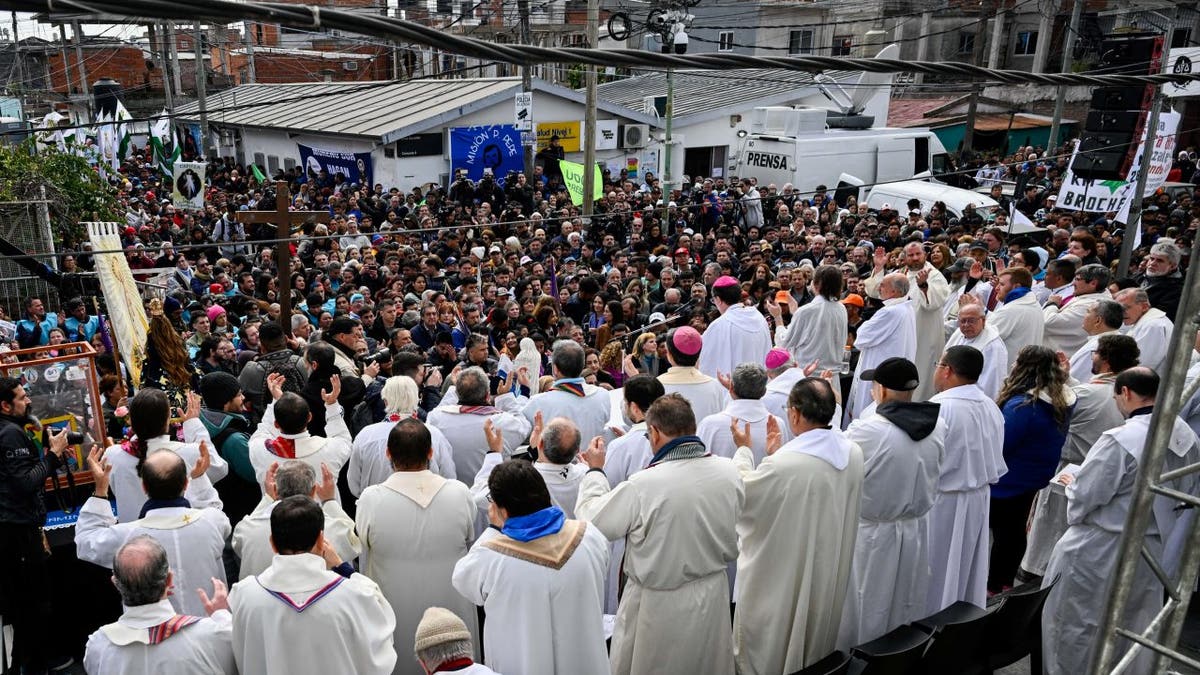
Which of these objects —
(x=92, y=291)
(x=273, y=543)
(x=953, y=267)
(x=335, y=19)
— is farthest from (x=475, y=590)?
(x=92, y=291)

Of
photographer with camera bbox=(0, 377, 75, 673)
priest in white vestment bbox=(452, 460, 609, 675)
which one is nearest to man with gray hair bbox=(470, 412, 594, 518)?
priest in white vestment bbox=(452, 460, 609, 675)

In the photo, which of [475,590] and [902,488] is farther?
[902,488]

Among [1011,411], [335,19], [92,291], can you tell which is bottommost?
[92,291]

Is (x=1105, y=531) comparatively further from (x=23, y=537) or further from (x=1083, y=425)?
(x=23, y=537)

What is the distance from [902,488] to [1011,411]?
4.26 ft

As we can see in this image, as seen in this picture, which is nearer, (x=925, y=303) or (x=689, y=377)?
(x=689, y=377)

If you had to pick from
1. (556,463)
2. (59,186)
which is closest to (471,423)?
(556,463)

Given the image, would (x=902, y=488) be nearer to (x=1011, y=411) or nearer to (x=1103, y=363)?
(x=1011, y=411)

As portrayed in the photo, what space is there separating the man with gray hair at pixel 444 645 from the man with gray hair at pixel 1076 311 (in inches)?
257

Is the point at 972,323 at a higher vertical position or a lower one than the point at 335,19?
lower

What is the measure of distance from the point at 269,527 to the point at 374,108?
2316cm

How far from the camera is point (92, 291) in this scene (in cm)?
1214

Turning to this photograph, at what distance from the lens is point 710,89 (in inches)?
1224

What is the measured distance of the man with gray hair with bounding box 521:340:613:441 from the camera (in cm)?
575
